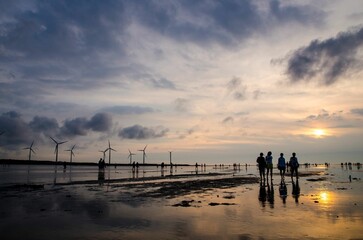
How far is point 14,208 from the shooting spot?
1467 cm

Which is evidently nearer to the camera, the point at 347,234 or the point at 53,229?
the point at 347,234

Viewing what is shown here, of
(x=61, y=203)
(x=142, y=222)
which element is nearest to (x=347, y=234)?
(x=142, y=222)

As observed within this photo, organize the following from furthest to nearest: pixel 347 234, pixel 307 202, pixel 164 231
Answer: pixel 307 202, pixel 164 231, pixel 347 234

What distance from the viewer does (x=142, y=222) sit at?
36.8ft

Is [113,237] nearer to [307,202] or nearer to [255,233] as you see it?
[255,233]

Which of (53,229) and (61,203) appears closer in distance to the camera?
(53,229)

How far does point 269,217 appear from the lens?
11688 millimetres

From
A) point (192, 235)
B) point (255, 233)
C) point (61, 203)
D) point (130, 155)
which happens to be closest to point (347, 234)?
point (255, 233)

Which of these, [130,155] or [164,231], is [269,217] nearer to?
[164,231]

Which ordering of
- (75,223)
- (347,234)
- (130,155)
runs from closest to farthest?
(347,234) < (75,223) < (130,155)

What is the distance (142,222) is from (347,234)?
6.42m

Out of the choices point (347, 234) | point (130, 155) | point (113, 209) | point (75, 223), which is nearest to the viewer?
point (347, 234)

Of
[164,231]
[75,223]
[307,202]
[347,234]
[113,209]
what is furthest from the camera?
[307,202]

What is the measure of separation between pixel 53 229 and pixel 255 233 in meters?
6.23
